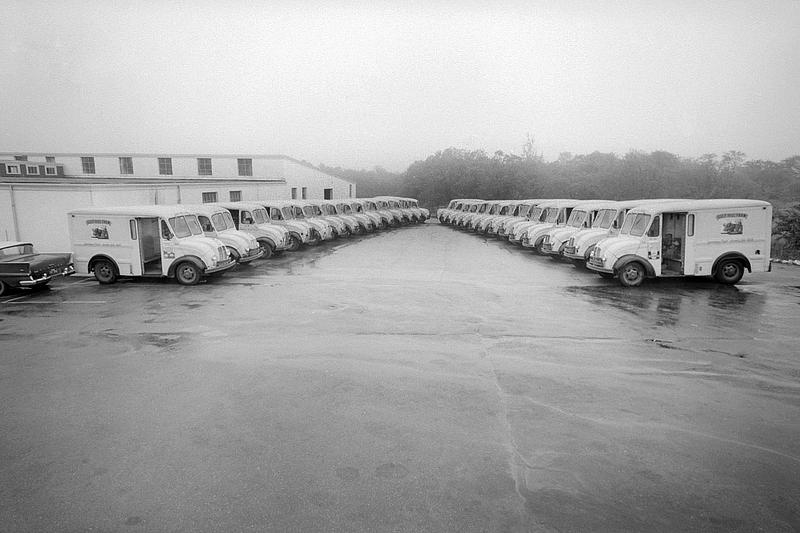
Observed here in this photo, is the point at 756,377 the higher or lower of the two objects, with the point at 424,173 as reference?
lower

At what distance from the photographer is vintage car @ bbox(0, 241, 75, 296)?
12391 mm

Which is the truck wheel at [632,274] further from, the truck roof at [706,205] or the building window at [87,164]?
the building window at [87,164]

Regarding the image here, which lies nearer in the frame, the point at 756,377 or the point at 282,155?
the point at 756,377

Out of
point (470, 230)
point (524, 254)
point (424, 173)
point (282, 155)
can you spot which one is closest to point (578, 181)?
point (424, 173)

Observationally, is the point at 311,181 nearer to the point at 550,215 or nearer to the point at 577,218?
the point at 550,215

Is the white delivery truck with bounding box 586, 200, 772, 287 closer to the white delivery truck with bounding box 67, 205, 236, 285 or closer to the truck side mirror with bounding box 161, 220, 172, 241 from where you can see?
the white delivery truck with bounding box 67, 205, 236, 285

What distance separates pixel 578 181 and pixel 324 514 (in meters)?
61.5

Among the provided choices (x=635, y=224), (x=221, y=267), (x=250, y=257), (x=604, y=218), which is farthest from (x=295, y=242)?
(x=635, y=224)

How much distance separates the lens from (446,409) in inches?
228

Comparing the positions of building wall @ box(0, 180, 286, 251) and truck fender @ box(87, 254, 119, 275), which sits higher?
building wall @ box(0, 180, 286, 251)

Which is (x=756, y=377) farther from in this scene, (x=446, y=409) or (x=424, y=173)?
(x=424, y=173)

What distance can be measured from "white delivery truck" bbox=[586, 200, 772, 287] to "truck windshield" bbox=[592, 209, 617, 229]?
2916mm

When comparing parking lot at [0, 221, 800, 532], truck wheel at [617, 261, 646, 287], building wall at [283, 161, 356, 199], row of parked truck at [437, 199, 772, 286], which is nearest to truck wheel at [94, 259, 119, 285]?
parking lot at [0, 221, 800, 532]

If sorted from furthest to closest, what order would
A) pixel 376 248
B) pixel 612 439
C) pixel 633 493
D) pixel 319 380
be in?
pixel 376 248
pixel 319 380
pixel 612 439
pixel 633 493
